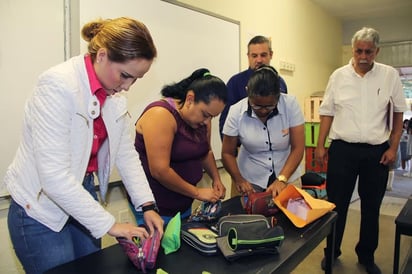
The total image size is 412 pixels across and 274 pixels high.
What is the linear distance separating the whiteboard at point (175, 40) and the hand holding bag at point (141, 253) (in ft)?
4.08

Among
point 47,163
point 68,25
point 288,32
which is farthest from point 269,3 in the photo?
point 47,163

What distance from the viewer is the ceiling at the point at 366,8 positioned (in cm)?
474

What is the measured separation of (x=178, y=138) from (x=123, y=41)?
0.62 metres

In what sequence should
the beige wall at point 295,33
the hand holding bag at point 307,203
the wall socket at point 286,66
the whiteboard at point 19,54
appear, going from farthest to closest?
the wall socket at point 286,66
the beige wall at point 295,33
the whiteboard at point 19,54
the hand holding bag at point 307,203

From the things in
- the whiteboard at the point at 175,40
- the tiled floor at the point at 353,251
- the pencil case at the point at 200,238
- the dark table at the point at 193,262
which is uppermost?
the whiteboard at the point at 175,40

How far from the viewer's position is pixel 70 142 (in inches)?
38.0

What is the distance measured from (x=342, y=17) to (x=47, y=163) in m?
5.62

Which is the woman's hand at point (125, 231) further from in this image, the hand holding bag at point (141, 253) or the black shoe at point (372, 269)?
the black shoe at point (372, 269)

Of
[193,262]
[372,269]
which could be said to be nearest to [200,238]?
[193,262]

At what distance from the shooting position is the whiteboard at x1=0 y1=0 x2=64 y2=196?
160cm

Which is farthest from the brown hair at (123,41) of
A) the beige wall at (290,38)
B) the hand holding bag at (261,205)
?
the beige wall at (290,38)

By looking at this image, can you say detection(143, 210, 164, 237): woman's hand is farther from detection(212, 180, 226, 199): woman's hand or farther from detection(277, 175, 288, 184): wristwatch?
Result: detection(277, 175, 288, 184): wristwatch

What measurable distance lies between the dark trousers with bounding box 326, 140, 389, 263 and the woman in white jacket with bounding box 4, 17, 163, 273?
1725mm

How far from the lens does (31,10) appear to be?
167 cm
